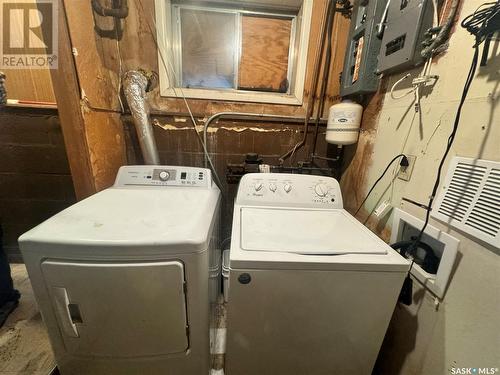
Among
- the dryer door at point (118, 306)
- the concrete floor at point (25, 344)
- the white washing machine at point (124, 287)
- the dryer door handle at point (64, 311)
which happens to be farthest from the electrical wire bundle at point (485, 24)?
the concrete floor at point (25, 344)

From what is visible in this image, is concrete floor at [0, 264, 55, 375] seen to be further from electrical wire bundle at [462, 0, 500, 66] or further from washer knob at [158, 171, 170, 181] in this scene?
electrical wire bundle at [462, 0, 500, 66]

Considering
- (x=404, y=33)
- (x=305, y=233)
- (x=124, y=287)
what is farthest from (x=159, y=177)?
(x=404, y=33)

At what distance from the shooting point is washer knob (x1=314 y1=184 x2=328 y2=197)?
1.31 meters

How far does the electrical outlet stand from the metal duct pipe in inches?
63.3

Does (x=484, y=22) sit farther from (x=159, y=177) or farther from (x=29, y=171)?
(x=29, y=171)

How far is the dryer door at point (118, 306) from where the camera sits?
28.4 inches

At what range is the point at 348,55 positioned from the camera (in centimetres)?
146

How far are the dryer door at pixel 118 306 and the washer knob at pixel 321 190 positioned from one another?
927mm

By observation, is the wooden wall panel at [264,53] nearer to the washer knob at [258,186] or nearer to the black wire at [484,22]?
the washer knob at [258,186]

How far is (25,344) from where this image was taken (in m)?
1.18

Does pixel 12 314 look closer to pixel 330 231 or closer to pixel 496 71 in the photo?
pixel 330 231

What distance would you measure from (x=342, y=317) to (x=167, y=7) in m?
2.26

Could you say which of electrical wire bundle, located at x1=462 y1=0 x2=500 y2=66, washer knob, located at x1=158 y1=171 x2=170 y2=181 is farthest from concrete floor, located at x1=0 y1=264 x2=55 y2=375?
electrical wire bundle, located at x1=462 y1=0 x2=500 y2=66

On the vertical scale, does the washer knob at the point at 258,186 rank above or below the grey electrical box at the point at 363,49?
below
